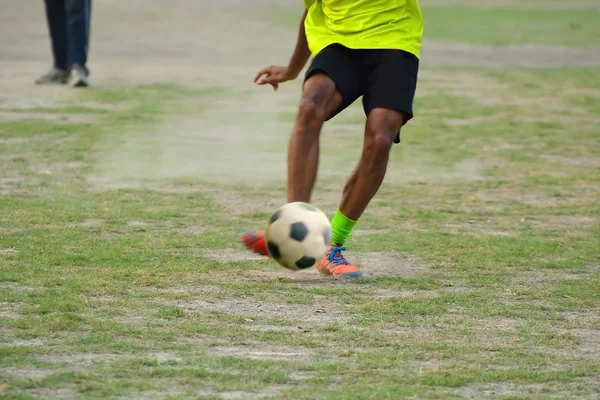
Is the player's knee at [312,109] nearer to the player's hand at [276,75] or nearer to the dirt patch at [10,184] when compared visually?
the player's hand at [276,75]

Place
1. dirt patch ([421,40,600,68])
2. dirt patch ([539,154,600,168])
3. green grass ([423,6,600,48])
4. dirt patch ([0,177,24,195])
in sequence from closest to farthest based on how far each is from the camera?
dirt patch ([0,177,24,195])
dirt patch ([539,154,600,168])
dirt patch ([421,40,600,68])
green grass ([423,6,600,48])

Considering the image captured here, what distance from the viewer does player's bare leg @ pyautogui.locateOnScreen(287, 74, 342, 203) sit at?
600cm

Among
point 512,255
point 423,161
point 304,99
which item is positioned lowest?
point 423,161

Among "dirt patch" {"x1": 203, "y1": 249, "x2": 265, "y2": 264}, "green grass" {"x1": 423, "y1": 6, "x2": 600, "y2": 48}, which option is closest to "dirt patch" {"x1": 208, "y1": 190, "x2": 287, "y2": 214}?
"dirt patch" {"x1": 203, "y1": 249, "x2": 265, "y2": 264}

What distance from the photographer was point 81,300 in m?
5.25

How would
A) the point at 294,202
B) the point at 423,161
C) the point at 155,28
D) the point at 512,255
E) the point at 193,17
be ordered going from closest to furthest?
the point at 294,202, the point at 512,255, the point at 423,161, the point at 155,28, the point at 193,17

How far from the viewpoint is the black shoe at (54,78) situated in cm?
1363

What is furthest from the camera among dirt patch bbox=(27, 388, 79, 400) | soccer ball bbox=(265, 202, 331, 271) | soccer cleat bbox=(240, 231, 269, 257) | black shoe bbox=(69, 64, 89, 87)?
black shoe bbox=(69, 64, 89, 87)

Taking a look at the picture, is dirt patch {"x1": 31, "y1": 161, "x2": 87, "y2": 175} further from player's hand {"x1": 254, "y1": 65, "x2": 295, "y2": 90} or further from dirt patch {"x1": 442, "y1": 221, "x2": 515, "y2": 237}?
dirt patch {"x1": 442, "y1": 221, "x2": 515, "y2": 237}

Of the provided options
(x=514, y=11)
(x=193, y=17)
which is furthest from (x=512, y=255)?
(x=514, y=11)

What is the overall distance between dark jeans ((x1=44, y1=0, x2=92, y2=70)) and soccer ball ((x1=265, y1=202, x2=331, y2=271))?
8117 mm

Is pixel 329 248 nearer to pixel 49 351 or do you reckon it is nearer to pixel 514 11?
pixel 49 351

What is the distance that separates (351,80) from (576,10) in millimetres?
24833

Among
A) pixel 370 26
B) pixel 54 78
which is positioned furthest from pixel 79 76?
pixel 370 26
